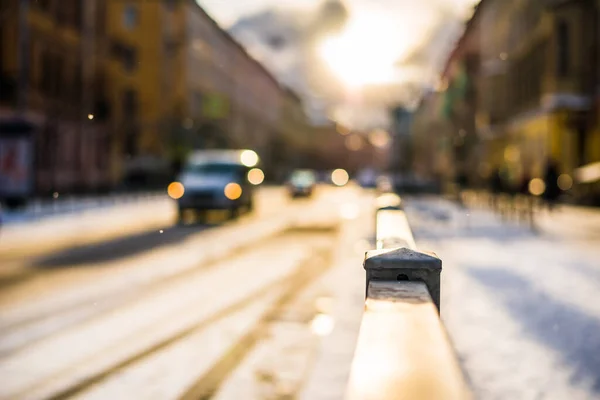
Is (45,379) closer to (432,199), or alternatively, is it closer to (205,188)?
(205,188)

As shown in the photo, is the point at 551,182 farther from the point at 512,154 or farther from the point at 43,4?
the point at 43,4

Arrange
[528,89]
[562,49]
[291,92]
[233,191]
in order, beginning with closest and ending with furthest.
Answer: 1. [233,191]
2. [562,49]
3. [528,89]
4. [291,92]

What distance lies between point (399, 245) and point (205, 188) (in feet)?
61.9

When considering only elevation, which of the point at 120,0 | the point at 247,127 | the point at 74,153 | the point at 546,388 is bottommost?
the point at 546,388

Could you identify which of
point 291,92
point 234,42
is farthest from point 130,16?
point 291,92

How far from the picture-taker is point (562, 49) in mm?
30719

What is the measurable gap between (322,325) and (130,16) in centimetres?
5580

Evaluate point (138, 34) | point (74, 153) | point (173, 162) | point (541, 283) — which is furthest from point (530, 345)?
point (138, 34)

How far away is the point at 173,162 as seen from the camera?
2180 inches

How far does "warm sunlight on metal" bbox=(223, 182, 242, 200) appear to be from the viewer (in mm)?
23094

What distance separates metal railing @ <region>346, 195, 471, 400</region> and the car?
61.1 feet

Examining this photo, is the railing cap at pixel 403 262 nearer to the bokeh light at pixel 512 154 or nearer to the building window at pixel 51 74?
the building window at pixel 51 74

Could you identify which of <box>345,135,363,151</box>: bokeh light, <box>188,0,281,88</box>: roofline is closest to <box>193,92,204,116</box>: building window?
<box>188,0,281,88</box>: roofline

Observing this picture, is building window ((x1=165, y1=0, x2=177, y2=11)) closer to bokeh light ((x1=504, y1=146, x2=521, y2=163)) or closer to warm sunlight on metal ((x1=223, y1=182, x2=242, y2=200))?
bokeh light ((x1=504, y1=146, x2=521, y2=163))
